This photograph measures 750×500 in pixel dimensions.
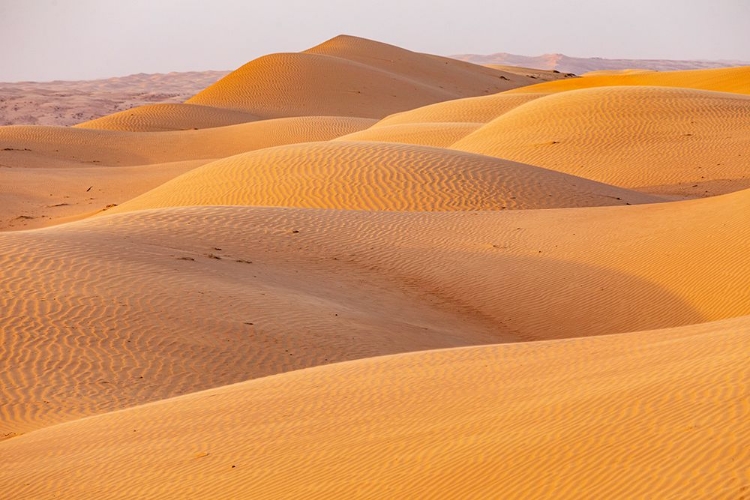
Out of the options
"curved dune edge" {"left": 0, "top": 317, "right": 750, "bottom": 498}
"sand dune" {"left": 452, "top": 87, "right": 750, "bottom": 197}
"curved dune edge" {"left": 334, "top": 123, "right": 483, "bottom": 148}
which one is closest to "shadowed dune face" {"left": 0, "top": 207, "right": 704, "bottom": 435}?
"curved dune edge" {"left": 0, "top": 317, "right": 750, "bottom": 498}

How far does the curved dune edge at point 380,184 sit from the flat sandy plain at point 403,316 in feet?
0.24

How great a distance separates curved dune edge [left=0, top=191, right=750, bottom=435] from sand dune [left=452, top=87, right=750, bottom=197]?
6616mm

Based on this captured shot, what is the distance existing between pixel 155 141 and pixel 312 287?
27.8m

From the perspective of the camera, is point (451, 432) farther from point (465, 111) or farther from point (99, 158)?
point (99, 158)

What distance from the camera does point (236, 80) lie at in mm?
55562

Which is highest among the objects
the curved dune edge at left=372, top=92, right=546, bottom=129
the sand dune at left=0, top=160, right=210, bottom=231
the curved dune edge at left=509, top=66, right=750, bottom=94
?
the curved dune edge at left=509, top=66, right=750, bottom=94

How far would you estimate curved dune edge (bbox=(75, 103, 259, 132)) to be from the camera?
45.1 m

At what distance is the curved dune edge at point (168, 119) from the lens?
1777 inches

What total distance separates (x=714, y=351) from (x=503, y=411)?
56.7 inches

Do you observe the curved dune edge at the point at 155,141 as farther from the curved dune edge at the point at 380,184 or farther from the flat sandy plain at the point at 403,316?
the curved dune edge at the point at 380,184

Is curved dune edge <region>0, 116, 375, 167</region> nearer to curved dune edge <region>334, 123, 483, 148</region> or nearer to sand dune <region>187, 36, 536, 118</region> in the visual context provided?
curved dune edge <region>334, 123, 483, 148</region>

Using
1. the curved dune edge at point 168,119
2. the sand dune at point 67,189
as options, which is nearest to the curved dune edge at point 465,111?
the sand dune at point 67,189

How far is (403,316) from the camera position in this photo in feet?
40.6

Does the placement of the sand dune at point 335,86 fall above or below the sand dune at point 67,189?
above
